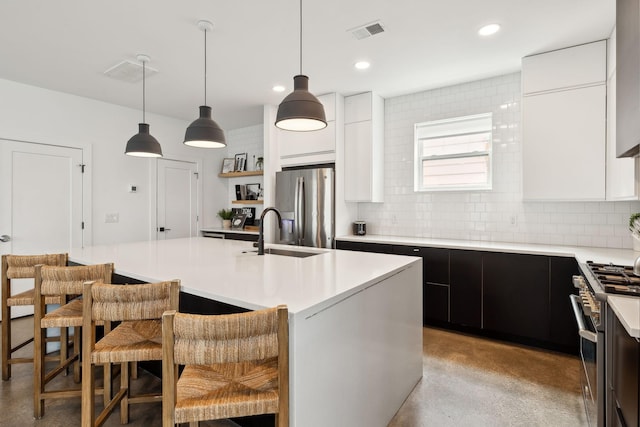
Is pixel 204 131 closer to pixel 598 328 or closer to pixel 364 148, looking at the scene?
pixel 364 148

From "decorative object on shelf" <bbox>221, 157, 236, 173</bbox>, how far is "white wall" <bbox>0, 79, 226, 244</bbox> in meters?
0.65

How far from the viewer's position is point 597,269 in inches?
76.5

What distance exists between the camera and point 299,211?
4.41 meters

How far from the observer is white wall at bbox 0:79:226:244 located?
3.92 metres

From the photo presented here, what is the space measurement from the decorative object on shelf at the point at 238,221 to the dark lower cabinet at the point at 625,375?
17.0 feet

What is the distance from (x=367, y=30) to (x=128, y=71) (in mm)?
2534

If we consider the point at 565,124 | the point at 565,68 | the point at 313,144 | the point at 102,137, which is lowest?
the point at 565,124

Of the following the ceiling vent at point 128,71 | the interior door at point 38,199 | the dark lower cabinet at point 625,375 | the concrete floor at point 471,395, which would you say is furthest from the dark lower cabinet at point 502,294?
the interior door at point 38,199

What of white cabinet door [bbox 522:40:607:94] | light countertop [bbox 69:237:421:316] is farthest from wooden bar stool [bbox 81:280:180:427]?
white cabinet door [bbox 522:40:607:94]

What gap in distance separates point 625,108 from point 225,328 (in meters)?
2.19

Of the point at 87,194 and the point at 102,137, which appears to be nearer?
the point at 87,194

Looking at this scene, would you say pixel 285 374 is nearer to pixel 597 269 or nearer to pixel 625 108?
pixel 597 269

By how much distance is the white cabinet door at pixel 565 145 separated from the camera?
9.57 feet

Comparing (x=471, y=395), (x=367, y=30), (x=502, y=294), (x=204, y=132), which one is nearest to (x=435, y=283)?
(x=502, y=294)
